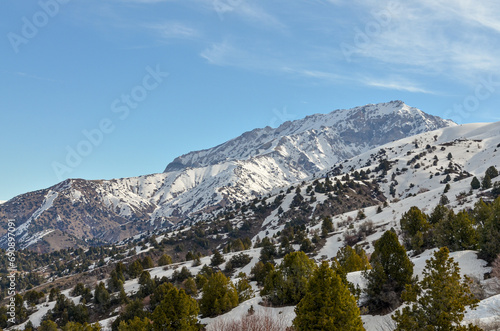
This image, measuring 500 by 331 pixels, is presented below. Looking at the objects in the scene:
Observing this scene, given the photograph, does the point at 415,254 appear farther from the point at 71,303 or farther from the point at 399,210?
the point at 71,303

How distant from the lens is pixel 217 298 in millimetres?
46156

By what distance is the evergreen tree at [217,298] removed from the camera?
45531 mm

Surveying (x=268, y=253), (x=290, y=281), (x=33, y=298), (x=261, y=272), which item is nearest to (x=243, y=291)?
(x=261, y=272)

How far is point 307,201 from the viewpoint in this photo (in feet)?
588

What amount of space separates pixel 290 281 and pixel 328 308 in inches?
807

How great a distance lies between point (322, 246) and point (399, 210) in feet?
86.5

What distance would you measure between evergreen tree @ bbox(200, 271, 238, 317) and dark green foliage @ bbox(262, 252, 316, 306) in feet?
17.4

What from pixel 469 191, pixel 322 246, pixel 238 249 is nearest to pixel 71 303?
pixel 238 249

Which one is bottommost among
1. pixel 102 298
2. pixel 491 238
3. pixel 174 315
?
pixel 102 298

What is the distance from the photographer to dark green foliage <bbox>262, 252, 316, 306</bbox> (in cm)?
4094

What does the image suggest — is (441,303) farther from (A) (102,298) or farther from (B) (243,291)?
(A) (102,298)

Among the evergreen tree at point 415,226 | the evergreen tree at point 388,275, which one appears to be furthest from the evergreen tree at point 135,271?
the evergreen tree at point 388,275

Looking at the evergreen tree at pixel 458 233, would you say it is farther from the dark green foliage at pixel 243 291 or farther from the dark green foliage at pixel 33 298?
the dark green foliage at pixel 33 298

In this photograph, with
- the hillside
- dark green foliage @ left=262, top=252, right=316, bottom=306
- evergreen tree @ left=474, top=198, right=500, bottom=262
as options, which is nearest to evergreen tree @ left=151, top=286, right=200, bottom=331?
the hillside
